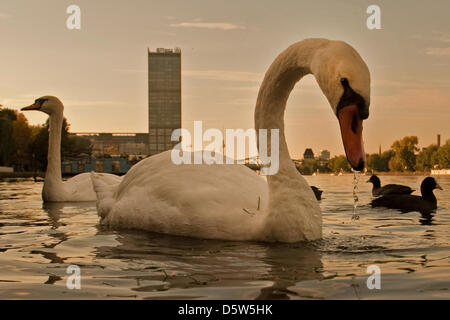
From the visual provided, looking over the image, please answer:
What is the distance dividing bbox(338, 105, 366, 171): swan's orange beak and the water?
926 millimetres

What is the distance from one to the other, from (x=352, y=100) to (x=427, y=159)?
139057mm

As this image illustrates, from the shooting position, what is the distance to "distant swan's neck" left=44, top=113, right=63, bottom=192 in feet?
51.0

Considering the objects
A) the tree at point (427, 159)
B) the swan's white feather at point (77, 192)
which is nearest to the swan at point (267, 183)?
the swan's white feather at point (77, 192)

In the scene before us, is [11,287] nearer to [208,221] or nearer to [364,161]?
[208,221]

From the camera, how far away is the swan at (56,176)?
50.8ft

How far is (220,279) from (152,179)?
10.6 ft

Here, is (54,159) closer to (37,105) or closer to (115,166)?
(37,105)

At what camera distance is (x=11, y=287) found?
4.70 m

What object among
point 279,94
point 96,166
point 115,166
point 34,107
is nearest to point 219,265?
point 279,94

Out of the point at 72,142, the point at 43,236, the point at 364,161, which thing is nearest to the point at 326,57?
the point at 364,161

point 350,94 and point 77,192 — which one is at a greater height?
point 350,94

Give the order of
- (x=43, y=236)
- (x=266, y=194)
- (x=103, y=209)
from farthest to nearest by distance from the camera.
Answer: (x=103, y=209)
(x=43, y=236)
(x=266, y=194)

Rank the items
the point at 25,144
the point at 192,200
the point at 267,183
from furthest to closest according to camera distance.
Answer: the point at 25,144
the point at 192,200
the point at 267,183

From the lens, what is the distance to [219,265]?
5.41 meters
